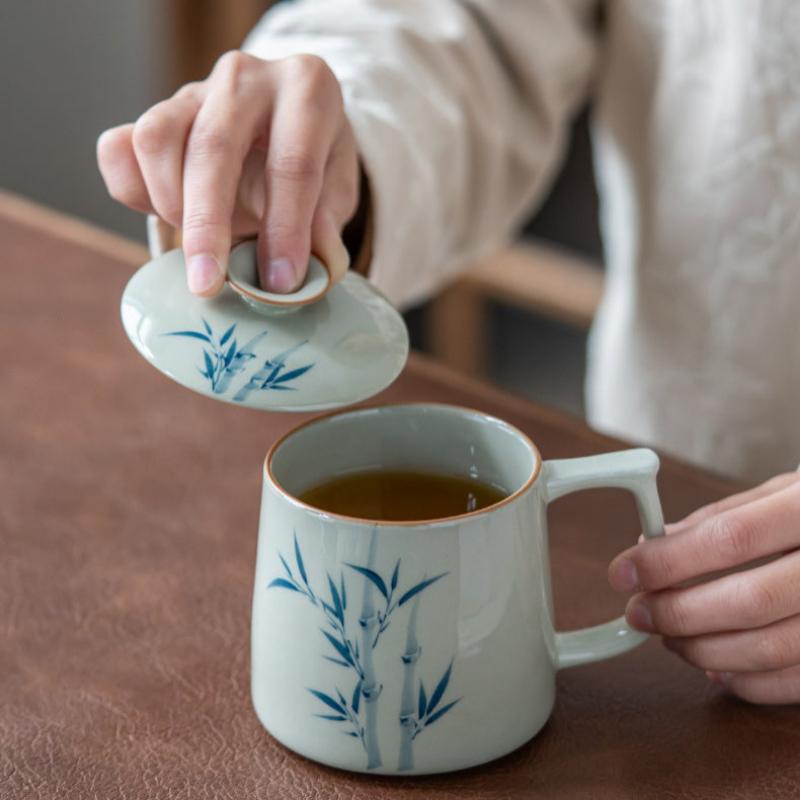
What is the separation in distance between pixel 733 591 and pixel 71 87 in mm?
2065

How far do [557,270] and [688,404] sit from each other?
92 cm

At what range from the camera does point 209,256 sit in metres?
0.55

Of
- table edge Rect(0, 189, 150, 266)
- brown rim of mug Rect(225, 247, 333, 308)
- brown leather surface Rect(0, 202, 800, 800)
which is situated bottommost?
table edge Rect(0, 189, 150, 266)

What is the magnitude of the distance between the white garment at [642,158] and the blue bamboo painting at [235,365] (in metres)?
0.34

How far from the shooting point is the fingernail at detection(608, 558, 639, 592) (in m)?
0.55

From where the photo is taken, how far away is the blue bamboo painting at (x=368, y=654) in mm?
488

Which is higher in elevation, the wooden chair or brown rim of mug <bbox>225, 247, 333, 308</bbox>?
brown rim of mug <bbox>225, 247, 333, 308</bbox>

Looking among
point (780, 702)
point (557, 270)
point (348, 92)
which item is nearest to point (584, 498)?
point (780, 702)

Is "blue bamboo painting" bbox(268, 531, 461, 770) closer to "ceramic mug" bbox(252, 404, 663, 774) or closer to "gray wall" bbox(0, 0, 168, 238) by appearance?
"ceramic mug" bbox(252, 404, 663, 774)

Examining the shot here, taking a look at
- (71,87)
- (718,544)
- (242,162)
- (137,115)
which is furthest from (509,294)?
(718,544)

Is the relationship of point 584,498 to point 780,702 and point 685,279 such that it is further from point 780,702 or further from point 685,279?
point 685,279

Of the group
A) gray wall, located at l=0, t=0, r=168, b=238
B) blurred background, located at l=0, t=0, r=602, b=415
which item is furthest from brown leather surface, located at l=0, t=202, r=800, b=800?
gray wall, located at l=0, t=0, r=168, b=238

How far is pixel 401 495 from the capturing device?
568mm

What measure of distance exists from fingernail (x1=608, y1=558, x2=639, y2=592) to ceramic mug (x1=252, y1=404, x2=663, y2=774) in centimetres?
2
